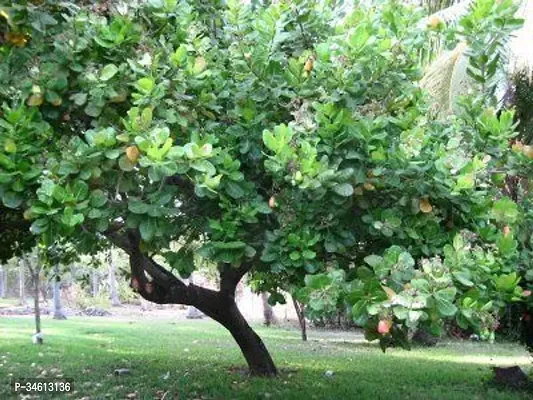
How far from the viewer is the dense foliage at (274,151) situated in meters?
3.30

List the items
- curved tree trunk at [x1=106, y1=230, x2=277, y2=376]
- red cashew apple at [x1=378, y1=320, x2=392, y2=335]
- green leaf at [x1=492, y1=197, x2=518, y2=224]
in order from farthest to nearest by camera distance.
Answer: curved tree trunk at [x1=106, y1=230, x2=277, y2=376] < green leaf at [x1=492, y1=197, x2=518, y2=224] < red cashew apple at [x1=378, y1=320, x2=392, y2=335]

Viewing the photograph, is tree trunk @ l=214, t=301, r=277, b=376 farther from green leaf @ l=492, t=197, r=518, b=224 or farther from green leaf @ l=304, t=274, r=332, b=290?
green leaf @ l=304, t=274, r=332, b=290

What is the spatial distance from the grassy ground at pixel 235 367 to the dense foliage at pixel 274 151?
408cm

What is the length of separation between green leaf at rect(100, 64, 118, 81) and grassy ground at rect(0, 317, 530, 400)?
4554mm

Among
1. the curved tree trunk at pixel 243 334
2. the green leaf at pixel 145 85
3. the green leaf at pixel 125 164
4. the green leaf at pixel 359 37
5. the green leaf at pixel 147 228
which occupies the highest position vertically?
the green leaf at pixel 359 37

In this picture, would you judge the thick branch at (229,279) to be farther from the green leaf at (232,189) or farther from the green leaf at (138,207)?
the green leaf at (138,207)

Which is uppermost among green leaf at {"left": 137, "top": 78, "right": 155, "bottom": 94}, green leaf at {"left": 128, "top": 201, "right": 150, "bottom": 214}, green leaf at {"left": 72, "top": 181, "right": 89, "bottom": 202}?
green leaf at {"left": 137, "top": 78, "right": 155, "bottom": 94}

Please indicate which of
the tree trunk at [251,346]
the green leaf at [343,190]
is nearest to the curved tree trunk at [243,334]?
the tree trunk at [251,346]

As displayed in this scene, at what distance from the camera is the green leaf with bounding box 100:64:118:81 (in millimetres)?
3578

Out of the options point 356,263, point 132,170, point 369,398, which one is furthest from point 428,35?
point 369,398

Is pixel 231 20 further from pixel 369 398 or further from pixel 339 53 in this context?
pixel 369 398

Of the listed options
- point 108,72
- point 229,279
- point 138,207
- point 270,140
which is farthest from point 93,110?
point 229,279

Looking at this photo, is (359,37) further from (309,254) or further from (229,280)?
(229,280)

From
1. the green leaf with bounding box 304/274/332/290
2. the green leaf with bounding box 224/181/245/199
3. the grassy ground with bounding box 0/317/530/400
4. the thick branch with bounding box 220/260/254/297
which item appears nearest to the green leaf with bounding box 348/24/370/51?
the green leaf with bounding box 224/181/245/199
